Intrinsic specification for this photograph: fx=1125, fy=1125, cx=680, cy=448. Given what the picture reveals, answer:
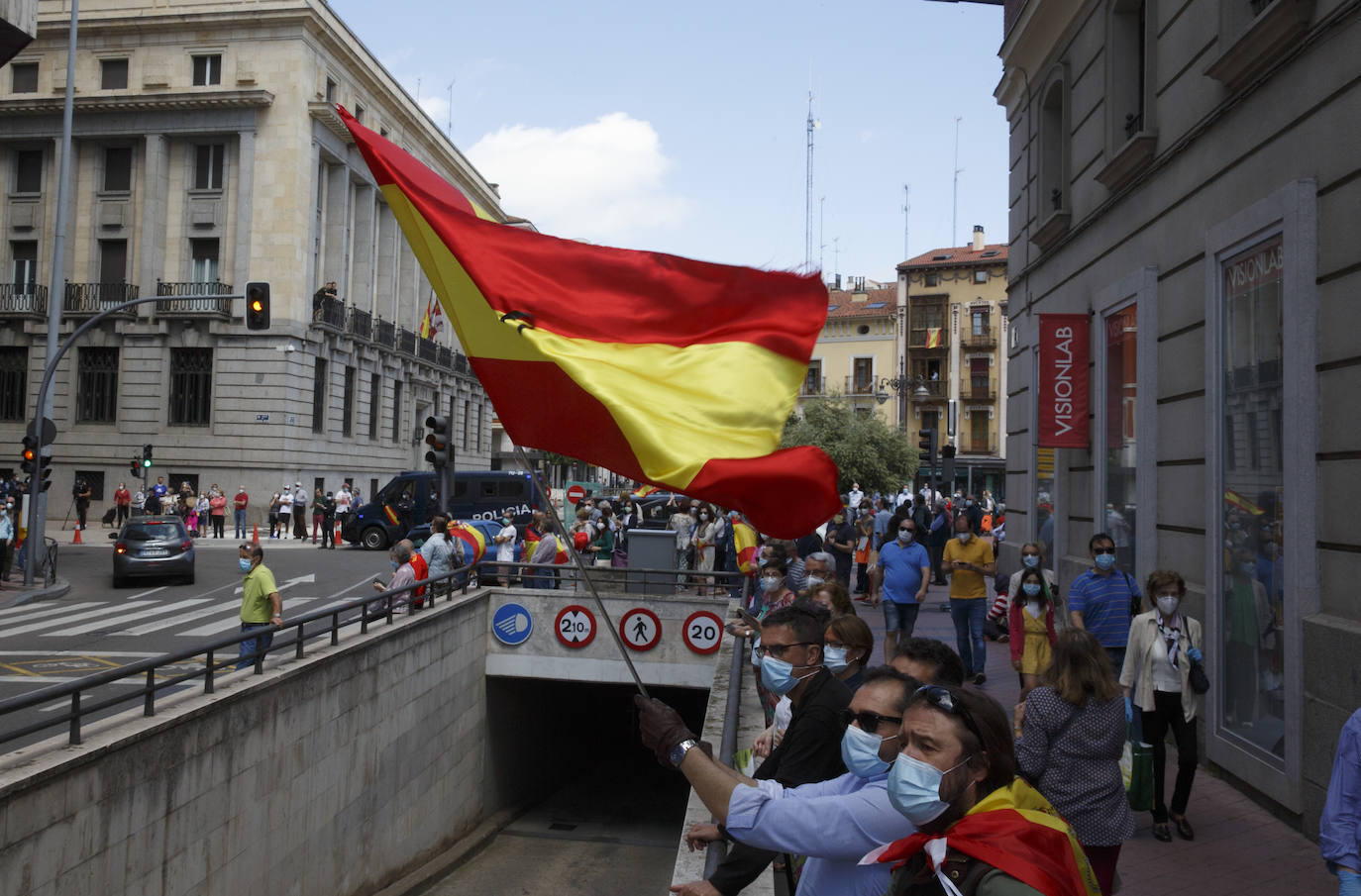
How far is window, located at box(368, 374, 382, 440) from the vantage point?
48.1 m

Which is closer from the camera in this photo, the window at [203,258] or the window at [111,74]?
the window at [203,258]

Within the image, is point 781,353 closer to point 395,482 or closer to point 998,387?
point 395,482

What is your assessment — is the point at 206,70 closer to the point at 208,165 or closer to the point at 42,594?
the point at 208,165

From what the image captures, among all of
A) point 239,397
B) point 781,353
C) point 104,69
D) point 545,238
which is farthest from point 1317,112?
point 104,69

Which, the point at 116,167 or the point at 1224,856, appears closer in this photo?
the point at 1224,856

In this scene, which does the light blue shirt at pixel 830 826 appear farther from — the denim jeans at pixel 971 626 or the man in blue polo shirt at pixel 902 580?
the denim jeans at pixel 971 626

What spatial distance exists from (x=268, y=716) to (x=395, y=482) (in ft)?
68.9

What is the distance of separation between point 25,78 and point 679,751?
162 feet

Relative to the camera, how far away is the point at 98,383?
41.1 meters

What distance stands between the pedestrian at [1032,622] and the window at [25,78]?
45878 mm

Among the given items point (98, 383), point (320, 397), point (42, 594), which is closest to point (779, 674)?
point (42, 594)

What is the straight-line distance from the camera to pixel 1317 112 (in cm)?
745

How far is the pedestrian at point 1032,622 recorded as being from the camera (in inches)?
347

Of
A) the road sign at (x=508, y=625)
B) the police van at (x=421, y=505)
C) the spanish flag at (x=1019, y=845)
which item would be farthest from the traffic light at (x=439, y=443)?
the spanish flag at (x=1019, y=845)
